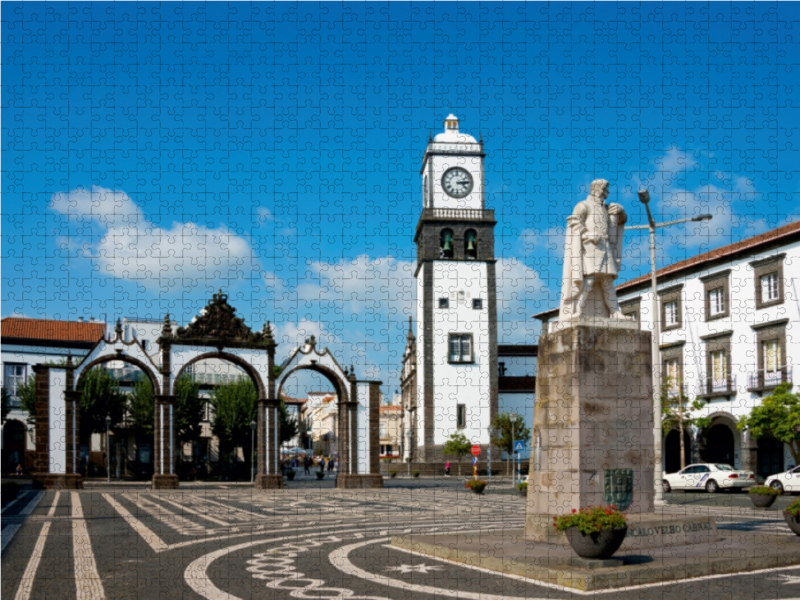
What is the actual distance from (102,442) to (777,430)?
52.8 m

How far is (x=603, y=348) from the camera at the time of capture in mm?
16000

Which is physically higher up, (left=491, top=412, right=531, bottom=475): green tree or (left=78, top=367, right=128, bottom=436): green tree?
(left=78, top=367, right=128, bottom=436): green tree

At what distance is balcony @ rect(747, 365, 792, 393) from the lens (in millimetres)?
42438

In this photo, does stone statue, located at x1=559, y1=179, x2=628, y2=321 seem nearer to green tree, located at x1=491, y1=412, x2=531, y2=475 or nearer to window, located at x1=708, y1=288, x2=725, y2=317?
window, located at x1=708, y1=288, x2=725, y2=317

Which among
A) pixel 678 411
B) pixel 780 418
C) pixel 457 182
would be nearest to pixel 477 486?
pixel 780 418

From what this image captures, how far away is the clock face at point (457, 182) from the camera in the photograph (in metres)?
78.9

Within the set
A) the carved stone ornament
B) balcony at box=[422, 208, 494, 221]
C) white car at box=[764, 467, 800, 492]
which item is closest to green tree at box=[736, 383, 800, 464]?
white car at box=[764, 467, 800, 492]

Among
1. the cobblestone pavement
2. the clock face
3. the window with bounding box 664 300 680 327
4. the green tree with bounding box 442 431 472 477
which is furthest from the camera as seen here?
the clock face

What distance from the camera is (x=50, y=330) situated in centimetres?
7744

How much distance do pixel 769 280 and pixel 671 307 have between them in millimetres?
6176

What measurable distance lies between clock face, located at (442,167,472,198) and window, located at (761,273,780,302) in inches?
1475

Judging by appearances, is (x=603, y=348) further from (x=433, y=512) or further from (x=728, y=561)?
(x=433, y=512)

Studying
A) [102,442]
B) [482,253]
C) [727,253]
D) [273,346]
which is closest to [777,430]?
[727,253]

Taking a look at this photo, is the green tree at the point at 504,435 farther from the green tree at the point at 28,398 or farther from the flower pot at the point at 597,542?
the flower pot at the point at 597,542
